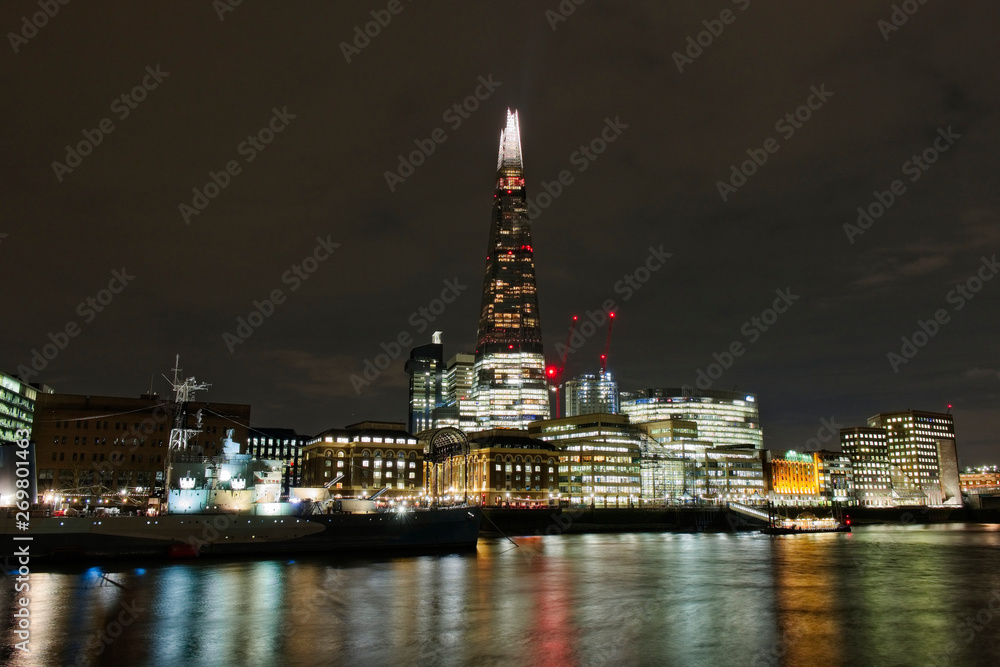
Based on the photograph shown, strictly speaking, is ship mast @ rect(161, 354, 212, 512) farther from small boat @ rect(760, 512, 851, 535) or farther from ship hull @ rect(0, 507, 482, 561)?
small boat @ rect(760, 512, 851, 535)

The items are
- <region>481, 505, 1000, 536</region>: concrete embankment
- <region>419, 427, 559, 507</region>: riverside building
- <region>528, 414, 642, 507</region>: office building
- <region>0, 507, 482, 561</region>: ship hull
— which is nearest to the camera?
<region>0, 507, 482, 561</region>: ship hull

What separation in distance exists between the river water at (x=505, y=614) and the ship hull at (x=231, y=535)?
3176 mm

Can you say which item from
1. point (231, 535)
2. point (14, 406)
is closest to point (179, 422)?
point (231, 535)

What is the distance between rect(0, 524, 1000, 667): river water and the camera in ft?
95.3

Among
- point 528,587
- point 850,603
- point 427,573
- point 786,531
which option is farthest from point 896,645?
point 786,531

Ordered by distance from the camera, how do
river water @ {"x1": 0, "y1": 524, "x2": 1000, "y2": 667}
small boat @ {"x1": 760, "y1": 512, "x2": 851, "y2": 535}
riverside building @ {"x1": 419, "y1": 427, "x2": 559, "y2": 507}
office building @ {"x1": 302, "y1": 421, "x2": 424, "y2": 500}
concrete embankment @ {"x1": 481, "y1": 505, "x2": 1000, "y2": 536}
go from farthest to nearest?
1. riverside building @ {"x1": 419, "y1": 427, "x2": 559, "y2": 507}
2. office building @ {"x1": 302, "y1": 421, "x2": 424, "y2": 500}
3. small boat @ {"x1": 760, "y1": 512, "x2": 851, "y2": 535}
4. concrete embankment @ {"x1": 481, "y1": 505, "x2": 1000, "y2": 536}
5. river water @ {"x1": 0, "y1": 524, "x2": 1000, "y2": 667}

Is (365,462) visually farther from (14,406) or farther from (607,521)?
(14,406)

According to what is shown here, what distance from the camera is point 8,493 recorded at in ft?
190

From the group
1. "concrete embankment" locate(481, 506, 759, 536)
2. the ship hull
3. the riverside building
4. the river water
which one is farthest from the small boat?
the ship hull

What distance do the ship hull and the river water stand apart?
125 inches

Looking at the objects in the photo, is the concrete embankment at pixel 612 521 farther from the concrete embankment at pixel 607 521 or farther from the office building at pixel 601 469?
the office building at pixel 601 469

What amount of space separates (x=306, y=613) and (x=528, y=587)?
16861 mm

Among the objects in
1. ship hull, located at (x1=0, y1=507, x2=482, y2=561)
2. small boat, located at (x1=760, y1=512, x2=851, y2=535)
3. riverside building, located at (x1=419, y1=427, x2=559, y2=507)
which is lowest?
small boat, located at (x1=760, y1=512, x2=851, y2=535)

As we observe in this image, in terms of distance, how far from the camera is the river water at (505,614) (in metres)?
29.0
